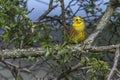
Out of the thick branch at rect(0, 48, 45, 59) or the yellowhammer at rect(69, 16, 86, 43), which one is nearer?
the thick branch at rect(0, 48, 45, 59)

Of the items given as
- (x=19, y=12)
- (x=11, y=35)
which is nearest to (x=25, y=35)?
(x=11, y=35)

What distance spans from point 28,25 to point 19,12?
3.8 inches

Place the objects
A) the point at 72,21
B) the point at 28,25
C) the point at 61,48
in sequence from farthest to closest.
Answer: the point at 72,21 → the point at 28,25 → the point at 61,48

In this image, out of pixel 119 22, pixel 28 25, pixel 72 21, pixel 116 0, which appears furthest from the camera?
pixel 72 21

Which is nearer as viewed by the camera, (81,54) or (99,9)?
(81,54)

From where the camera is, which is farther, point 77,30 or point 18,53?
point 77,30

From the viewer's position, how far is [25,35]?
1.36 m

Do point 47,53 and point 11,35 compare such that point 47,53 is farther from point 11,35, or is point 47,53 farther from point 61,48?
point 11,35

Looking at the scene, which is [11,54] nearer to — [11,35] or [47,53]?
[11,35]

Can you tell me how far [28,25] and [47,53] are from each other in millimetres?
169

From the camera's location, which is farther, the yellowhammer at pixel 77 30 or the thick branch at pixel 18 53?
the yellowhammer at pixel 77 30

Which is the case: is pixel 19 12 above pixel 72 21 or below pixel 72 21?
above

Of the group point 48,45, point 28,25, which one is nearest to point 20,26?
point 28,25

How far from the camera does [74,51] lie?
1.20 metres
